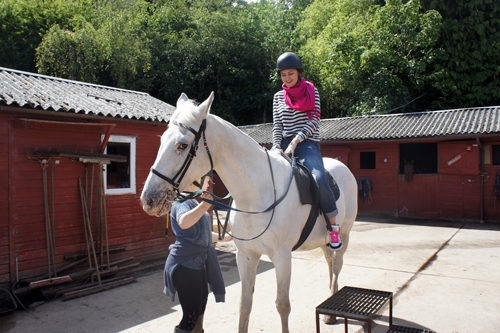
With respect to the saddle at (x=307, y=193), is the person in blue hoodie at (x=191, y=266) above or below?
below

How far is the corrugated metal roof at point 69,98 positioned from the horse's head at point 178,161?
383 centimetres

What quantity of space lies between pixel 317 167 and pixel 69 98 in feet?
16.6

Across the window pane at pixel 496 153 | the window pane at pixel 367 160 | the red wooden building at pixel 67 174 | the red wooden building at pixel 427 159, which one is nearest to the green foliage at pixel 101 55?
the red wooden building at pixel 427 159

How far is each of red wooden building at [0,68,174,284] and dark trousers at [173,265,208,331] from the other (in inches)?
141

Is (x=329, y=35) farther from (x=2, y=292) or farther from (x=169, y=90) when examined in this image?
(x=2, y=292)

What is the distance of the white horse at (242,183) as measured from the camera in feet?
7.61

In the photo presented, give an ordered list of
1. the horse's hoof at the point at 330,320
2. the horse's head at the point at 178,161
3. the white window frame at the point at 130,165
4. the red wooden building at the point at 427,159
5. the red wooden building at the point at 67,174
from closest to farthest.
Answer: the horse's head at the point at 178,161
the horse's hoof at the point at 330,320
the red wooden building at the point at 67,174
the white window frame at the point at 130,165
the red wooden building at the point at 427,159

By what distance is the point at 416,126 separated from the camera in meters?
13.8

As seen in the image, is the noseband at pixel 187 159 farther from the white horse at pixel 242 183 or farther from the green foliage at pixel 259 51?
the green foliage at pixel 259 51

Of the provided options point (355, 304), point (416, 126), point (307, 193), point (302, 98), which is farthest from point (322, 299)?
point (416, 126)

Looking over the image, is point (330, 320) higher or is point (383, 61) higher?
point (383, 61)

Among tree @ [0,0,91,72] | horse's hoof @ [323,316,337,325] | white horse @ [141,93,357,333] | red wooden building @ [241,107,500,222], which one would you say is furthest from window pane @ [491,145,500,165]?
tree @ [0,0,91,72]

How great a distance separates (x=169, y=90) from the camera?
2508cm

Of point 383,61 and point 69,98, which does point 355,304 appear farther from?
point 383,61
